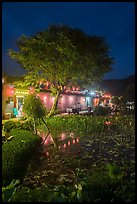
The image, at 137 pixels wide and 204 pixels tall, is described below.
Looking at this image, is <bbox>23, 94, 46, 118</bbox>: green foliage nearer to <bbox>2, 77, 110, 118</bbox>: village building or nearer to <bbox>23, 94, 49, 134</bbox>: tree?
<bbox>23, 94, 49, 134</bbox>: tree

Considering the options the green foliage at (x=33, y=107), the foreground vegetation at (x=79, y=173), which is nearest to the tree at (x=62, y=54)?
the foreground vegetation at (x=79, y=173)

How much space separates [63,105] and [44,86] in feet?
17.9

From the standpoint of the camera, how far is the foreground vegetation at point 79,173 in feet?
13.1

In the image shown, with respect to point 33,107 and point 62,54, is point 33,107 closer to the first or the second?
point 33,107

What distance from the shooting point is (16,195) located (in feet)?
13.5

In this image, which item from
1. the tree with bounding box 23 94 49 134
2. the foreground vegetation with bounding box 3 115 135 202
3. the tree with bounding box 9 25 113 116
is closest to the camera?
the foreground vegetation with bounding box 3 115 135 202

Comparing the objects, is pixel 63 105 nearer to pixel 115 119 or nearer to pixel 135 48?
pixel 115 119

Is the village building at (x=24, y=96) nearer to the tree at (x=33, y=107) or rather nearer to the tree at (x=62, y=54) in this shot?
the tree at (x=62, y=54)

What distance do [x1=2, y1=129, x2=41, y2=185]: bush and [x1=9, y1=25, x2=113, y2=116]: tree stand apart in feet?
39.1

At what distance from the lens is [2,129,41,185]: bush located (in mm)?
6034

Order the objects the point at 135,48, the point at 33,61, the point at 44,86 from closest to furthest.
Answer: the point at 135,48
the point at 33,61
the point at 44,86

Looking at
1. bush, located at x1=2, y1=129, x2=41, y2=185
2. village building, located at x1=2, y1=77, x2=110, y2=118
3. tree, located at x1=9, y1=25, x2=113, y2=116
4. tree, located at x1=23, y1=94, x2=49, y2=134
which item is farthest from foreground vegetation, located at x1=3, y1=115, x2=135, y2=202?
tree, located at x1=9, y1=25, x2=113, y2=116

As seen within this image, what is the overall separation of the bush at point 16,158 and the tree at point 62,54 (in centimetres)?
1191

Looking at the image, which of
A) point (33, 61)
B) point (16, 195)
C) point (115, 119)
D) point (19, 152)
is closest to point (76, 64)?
point (33, 61)
